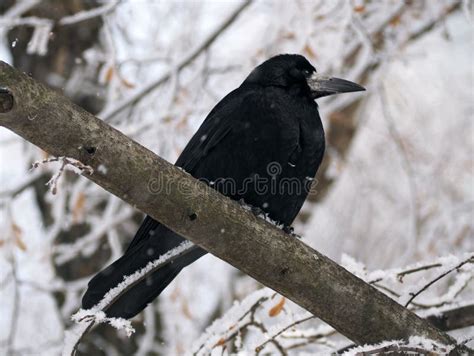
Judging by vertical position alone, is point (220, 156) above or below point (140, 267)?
above

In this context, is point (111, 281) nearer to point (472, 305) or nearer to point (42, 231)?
point (472, 305)

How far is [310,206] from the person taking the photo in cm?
646

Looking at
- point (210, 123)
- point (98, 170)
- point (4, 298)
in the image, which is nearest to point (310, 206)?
point (4, 298)

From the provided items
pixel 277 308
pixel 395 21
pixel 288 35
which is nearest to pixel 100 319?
pixel 277 308

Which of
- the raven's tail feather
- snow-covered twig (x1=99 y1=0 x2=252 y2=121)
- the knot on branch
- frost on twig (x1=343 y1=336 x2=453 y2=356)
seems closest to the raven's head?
snow-covered twig (x1=99 y1=0 x2=252 y2=121)

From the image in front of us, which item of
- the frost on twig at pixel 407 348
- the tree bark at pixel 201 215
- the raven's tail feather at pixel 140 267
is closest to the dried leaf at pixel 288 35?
the raven's tail feather at pixel 140 267

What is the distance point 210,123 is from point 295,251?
1.36 m

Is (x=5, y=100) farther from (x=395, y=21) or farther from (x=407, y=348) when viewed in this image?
(x=395, y=21)

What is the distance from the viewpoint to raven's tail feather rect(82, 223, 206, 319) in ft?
9.87

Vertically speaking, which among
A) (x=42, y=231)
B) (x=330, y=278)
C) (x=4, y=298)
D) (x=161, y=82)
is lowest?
(x=330, y=278)

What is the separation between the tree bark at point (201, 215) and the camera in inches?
75.5

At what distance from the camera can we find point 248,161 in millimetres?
3299

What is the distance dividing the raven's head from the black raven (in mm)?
97

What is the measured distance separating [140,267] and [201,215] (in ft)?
3.35
